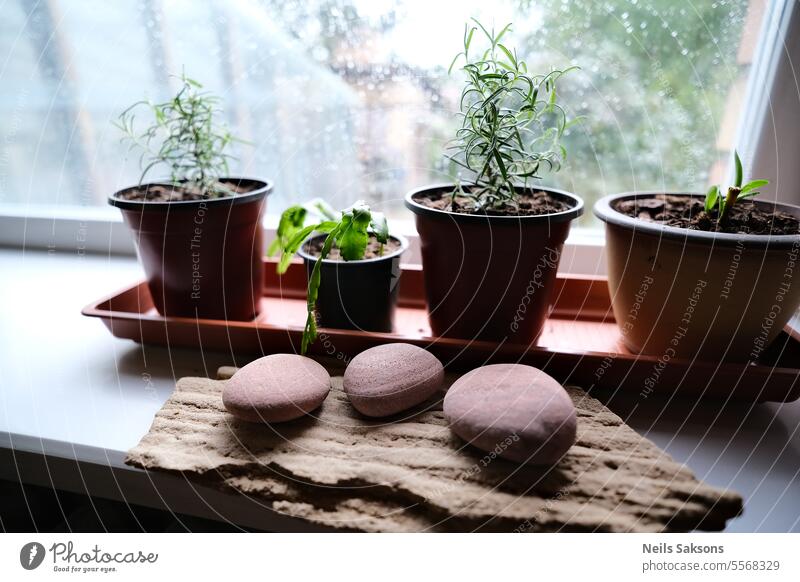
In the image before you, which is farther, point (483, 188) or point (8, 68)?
point (8, 68)

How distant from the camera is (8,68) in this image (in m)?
0.79

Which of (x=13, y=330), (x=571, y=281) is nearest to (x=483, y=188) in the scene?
(x=571, y=281)

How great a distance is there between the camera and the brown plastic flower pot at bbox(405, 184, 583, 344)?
0.46m

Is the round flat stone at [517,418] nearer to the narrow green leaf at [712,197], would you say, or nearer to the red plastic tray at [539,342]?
the red plastic tray at [539,342]

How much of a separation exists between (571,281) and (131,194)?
0.52 m

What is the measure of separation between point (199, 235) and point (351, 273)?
0.17m

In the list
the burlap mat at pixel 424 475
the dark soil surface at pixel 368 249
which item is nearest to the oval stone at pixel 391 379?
the burlap mat at pixel 424 475

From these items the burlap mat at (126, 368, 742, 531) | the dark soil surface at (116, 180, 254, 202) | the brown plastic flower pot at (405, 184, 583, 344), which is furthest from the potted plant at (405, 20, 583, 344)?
the dark soil surface at (116, 180, 254, 202)

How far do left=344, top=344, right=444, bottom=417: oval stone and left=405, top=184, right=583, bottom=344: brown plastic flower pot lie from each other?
0.22 feet

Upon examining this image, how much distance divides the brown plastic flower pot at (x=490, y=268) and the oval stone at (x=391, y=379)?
0.07 metres

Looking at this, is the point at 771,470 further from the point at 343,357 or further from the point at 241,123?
the point at 241,123

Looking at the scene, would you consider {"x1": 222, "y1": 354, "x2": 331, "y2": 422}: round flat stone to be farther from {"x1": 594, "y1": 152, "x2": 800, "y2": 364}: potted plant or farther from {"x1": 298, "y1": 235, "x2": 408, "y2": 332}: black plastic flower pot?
{"x1": 594, "y1": 152, "x2": 800, "y2": 364}: potted plant
